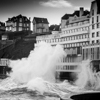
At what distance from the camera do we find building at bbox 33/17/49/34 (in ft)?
421

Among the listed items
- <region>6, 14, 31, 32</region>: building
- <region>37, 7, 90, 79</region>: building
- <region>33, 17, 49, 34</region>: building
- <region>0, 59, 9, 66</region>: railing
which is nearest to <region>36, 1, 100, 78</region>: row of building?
<region>37, 7, 90, 79</region>: building

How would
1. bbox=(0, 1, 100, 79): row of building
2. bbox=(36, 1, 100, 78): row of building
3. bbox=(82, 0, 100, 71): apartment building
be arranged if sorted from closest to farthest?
bbox=(82, 0, 100, 71): apartment building
bbox=(36, 1, 100, 78): row of building
bbox=(0, 1, 100, 79): row of building

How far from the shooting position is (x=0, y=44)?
119 meters

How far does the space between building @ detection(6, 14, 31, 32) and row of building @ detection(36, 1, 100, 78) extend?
52604 mm

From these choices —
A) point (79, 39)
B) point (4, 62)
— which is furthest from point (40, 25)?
point (79, 39)

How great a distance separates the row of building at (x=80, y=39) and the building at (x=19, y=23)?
52.6m

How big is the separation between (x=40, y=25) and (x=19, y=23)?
1901cm

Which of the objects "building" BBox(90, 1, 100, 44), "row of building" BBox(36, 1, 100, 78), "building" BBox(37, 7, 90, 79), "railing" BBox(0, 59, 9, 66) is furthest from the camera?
"railing" BBox(0, 59, 9, 66)

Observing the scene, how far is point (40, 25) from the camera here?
424ft

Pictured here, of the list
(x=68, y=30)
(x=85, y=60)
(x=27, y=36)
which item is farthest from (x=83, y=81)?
(x=27, y=36)

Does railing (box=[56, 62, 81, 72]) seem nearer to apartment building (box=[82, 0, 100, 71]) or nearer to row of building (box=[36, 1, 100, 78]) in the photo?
row of building (box=[36, 1, 100, 78])

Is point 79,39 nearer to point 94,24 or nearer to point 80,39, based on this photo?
point 80,39

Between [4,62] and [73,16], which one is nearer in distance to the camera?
[73,16]

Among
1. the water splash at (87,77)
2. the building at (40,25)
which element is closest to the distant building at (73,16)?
the water splash at (87,77)
